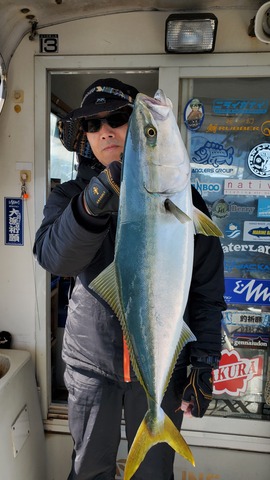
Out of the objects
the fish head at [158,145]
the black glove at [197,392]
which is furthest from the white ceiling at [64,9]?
the black glove at [197,392]

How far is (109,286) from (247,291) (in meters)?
1.72

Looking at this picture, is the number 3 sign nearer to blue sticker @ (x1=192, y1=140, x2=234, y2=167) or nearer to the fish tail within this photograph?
blue sticker @ (x1=192, y1=140, x2=234, y2=167)

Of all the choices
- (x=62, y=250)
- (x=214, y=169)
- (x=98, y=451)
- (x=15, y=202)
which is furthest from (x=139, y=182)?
(x=15, y=202)

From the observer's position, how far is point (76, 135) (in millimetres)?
1849

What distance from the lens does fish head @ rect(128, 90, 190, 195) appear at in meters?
1.00

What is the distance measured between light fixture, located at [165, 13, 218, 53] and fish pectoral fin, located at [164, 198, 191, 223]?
1.69 meters

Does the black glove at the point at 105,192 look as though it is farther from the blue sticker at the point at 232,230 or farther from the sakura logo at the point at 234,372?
the sakura logo at the point at 234,372

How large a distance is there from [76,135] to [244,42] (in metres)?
1.37

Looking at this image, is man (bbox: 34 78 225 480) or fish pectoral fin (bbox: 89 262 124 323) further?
man (bbox: 34 78 225 480)

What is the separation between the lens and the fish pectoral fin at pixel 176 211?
1046 mm

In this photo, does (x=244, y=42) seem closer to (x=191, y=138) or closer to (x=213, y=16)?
(x=213, y=16)

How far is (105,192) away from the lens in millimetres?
1119

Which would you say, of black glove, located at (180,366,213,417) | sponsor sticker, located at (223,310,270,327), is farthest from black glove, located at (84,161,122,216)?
sponsor sticker, located at (223,310,270,327)

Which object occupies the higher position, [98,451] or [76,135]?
[76,135]
